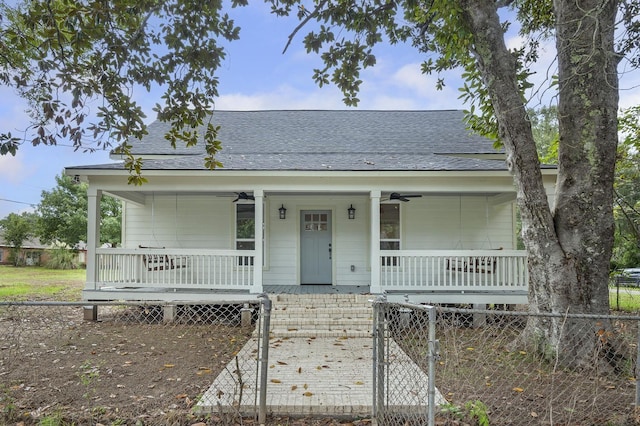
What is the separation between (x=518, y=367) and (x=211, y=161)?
522cm

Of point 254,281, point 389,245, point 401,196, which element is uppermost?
point 401,196

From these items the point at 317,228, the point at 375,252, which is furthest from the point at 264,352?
the point at 317,228

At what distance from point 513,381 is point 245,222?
751cm

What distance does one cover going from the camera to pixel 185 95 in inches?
238

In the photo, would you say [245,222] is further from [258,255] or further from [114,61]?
[114,61]

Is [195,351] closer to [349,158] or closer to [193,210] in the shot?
[193,210]

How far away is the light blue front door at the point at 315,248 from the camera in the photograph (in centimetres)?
1053

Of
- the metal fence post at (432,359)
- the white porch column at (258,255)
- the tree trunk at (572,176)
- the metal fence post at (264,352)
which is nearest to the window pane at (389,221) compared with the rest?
the white porch column at (258,255)

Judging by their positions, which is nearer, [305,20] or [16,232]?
[305,20]

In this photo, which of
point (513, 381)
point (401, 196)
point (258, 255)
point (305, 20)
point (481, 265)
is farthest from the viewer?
point (401, 196)

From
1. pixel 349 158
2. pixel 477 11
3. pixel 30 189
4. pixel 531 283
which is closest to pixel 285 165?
pixel 349 158

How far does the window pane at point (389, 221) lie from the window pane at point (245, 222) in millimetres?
3509

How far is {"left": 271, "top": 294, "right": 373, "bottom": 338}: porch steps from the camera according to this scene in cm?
722

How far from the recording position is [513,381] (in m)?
4.64
